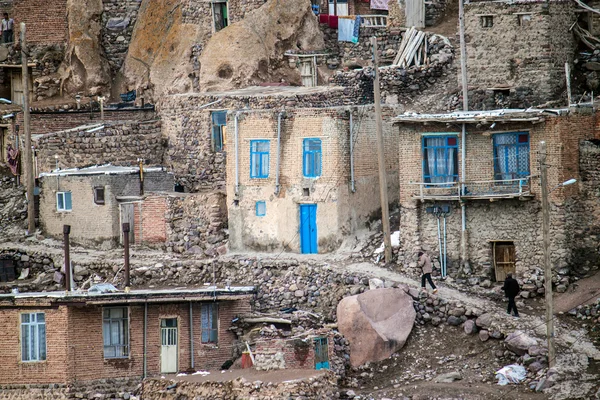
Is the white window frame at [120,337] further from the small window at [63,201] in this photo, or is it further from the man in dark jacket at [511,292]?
the man in dark jacket at [511,292]

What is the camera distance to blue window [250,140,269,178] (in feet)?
166

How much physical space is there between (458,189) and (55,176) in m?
13.4

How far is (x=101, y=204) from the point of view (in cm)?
5338

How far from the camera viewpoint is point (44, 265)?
53.1 metres

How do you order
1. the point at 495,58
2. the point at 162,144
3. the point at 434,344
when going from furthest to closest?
1. the point at 162,144
2. the point at 495,58
3. the point at 434,344

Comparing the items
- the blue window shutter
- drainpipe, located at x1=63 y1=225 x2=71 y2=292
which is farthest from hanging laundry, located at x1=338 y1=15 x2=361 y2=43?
drainpipe, located at x1=63 y1=225 x2=71 y2=292

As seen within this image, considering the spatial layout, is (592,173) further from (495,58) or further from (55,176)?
(55,176)

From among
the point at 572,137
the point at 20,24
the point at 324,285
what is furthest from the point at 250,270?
the point at 20,24

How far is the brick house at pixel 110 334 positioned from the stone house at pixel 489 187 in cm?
571

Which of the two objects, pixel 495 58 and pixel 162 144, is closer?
pixel 495 58

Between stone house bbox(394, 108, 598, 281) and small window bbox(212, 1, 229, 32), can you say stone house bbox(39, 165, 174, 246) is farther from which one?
stone house bbox(394, 108, 598, 281)

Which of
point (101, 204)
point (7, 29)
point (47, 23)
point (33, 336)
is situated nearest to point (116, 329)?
point (33, 336)

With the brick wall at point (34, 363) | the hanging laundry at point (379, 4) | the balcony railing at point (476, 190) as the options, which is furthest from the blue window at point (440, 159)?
the hanging laundry at point (379, 4)

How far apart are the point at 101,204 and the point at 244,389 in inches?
468
